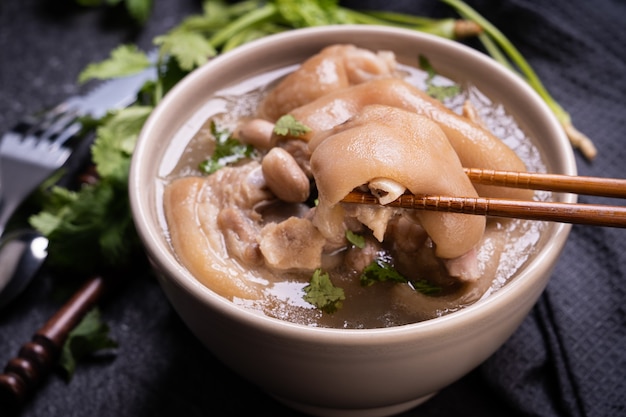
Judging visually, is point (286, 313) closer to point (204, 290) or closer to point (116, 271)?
point (204, 290)

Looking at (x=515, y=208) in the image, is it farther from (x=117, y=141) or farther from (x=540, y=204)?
(x=117, y=141)

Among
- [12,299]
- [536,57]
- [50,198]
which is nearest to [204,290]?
[12,299]

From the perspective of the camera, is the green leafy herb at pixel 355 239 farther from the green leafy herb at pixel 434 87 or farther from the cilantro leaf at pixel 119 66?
the cilantro leaf at pixel 119 66

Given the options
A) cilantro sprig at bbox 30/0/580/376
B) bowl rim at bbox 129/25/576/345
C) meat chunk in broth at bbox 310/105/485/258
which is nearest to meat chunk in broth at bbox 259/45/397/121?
bowl rim at bbox 129/25/576/345

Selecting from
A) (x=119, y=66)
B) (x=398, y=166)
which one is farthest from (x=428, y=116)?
(x=119, y=66)

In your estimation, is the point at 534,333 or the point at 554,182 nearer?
the point at 554,182

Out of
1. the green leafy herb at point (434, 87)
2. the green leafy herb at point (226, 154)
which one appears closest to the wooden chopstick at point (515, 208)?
the green leafy herb at point (226, 154)
